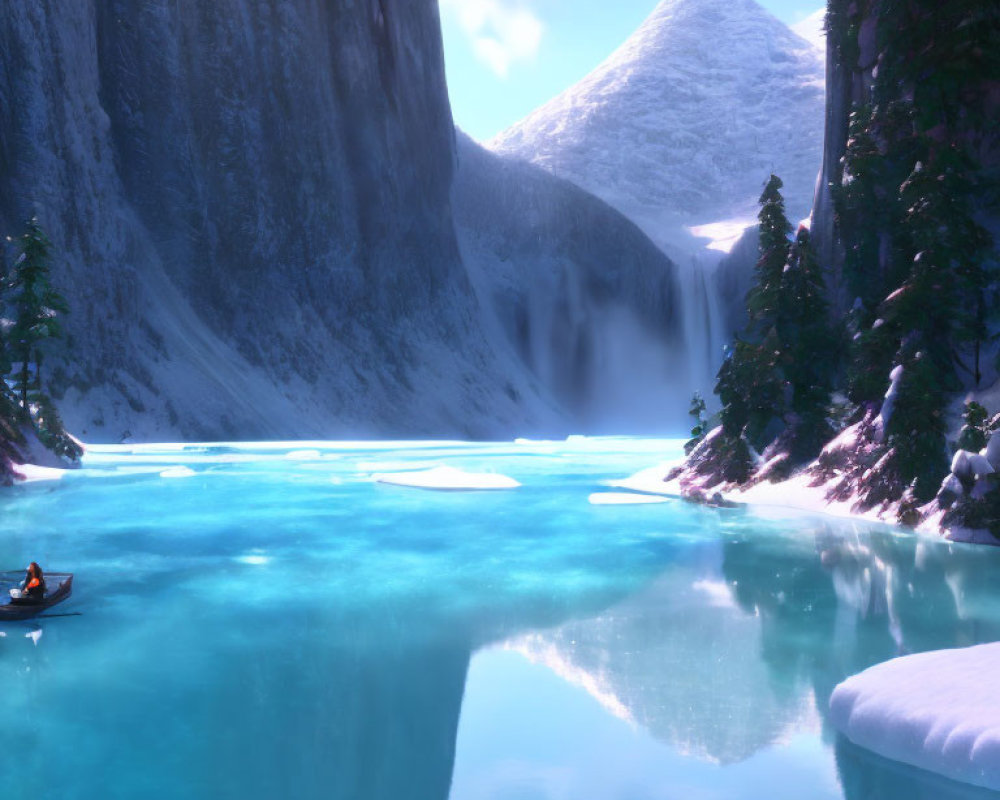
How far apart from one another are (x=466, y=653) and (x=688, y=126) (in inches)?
5459

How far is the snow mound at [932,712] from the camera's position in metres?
6.66

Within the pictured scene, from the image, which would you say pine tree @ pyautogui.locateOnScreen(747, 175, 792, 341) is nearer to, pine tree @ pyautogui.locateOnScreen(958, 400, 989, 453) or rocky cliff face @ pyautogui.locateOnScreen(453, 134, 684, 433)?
pine tree @ pyautogui.locateOnScreen(958, 400, 989, 453)

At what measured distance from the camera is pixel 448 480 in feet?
106

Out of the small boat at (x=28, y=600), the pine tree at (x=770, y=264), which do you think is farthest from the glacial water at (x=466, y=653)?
the pine tree at (x=770, y=264)

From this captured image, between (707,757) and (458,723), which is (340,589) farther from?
(707,757)

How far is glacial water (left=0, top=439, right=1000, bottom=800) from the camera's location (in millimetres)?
6902

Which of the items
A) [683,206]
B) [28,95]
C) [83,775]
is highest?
[28,95]

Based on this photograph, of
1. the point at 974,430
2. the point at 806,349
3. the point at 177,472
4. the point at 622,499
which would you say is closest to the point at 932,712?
the point at 974,430

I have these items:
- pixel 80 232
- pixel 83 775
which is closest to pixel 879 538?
pixel 83 775

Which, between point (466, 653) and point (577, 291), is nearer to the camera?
point (466, 653)

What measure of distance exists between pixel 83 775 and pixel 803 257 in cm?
2504

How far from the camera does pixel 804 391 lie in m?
26.2

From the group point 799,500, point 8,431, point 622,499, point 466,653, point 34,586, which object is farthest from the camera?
point 8,431

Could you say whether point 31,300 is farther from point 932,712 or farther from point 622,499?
point 932,712
